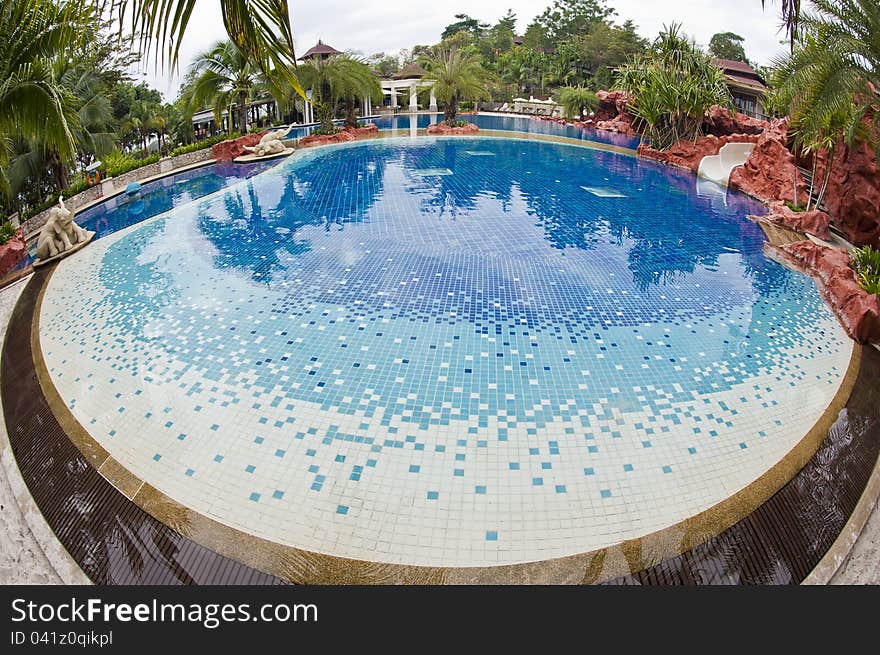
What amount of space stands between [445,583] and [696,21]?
27457mm

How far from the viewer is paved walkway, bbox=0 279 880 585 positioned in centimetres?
414

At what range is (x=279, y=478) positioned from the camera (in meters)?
5.09

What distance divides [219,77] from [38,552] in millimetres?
23983

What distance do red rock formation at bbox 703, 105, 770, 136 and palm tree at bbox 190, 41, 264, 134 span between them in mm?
20865

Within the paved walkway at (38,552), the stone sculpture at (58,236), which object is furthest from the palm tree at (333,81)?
the paved walkway at (38,552)

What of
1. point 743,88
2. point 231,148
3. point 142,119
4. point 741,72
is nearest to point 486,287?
point 231,148

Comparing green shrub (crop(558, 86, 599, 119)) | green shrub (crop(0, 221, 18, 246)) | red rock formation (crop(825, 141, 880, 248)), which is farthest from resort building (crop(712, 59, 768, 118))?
green shrub (crop(0, 221, 18, 246))

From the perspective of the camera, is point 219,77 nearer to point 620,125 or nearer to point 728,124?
point 620,125

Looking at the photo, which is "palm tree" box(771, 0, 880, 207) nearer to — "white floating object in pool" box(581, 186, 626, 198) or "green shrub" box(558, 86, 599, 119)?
"white floating object in pool" box(581, 186, 626, 198)

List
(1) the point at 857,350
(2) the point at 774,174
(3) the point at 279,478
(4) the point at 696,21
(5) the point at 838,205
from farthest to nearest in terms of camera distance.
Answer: (4) the point at 696,21 → (2) the point at 774,174 → (5) the point at 838,205 → (1) the point at 857,350 → (3) the point at 279,478

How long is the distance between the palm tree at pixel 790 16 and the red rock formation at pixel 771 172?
14624mm
